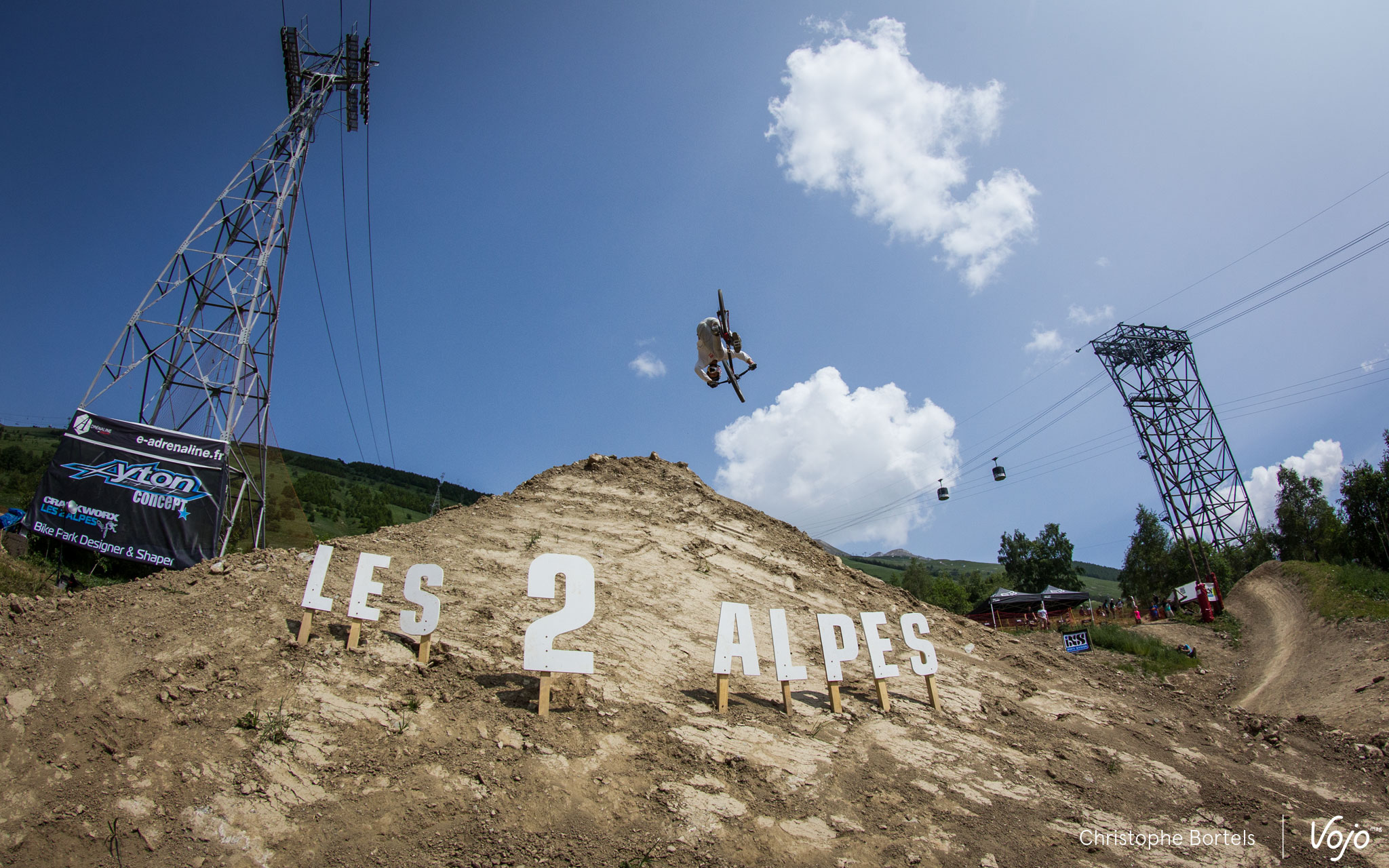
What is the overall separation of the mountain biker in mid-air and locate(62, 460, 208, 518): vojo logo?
13.6 metres

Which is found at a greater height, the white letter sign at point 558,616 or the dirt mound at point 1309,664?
the white letter sign at point 558,616

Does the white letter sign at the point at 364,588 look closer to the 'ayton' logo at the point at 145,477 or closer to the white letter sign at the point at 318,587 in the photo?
the white letter sign at the point at 318,587

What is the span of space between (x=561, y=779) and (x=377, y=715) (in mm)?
2919

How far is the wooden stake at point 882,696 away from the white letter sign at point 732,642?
9.17ft

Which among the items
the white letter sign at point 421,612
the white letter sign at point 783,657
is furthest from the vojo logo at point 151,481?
the white letter sign at point 783,657

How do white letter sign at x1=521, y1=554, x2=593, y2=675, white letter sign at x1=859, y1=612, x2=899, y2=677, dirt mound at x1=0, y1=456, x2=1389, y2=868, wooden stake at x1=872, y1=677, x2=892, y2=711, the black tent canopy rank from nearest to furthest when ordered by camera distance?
dirt mound at x1=0, y1=456, x2=1389, y2=868 < white letter sign at x1=521, y1=554, x2=593, y2=675 < wooden stake at x1=872, y1=677, x2=892, y2=711 < white letter sign at x1=859, y1=612, x2=899, y2=677 < the black tent canopy

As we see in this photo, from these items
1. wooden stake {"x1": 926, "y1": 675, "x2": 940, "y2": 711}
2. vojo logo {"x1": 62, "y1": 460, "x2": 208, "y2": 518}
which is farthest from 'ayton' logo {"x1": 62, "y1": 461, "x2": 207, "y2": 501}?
wooden stake {"x1": 926, "y1": 675, "x2": 940, "y2": 711}

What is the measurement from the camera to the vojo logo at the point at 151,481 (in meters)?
15.0

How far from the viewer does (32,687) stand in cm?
824

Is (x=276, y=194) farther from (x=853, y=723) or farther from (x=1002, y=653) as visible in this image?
(x=1002, y=653)

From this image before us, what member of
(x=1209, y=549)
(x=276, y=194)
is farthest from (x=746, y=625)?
(x=1209, y=549)

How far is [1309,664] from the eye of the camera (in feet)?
59.6

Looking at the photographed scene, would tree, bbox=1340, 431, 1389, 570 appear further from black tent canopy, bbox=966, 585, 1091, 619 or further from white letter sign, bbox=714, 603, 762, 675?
white letter sign, bbox=714, 603, 762, 675

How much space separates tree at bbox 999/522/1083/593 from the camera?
62.2 metres
